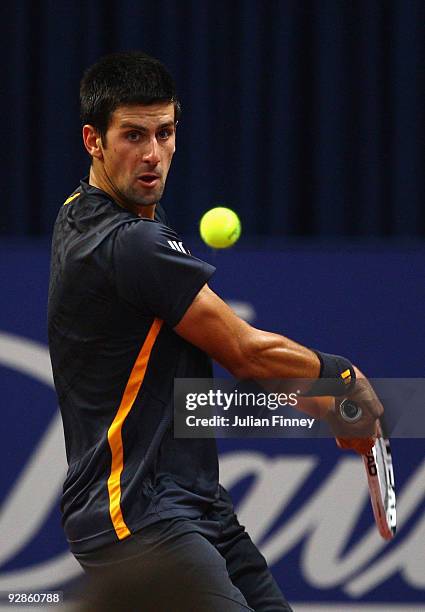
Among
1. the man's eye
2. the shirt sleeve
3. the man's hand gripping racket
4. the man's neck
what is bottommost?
the man's hand gripping racket

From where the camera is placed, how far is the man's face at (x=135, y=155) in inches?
102

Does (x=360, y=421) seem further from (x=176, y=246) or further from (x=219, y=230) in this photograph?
(x=219, y=230)

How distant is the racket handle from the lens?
2.54 metres

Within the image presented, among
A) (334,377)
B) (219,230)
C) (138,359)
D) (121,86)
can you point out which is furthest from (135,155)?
(219,230)

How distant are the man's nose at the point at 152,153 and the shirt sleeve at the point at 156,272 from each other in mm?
199

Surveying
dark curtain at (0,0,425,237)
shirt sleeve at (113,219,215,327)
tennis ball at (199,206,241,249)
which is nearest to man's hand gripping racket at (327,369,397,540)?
shirt sleeve at (113,219,215,327)

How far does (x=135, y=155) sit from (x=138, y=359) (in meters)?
0.45

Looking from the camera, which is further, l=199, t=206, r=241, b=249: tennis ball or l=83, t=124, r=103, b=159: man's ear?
l=199, t=206, r=241, b=249: tennis ball

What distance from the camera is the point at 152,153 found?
2.59m

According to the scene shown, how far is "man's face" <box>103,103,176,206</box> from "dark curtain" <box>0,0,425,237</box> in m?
2.43

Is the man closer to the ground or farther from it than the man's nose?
closer to the ground

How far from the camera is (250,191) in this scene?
505 cm

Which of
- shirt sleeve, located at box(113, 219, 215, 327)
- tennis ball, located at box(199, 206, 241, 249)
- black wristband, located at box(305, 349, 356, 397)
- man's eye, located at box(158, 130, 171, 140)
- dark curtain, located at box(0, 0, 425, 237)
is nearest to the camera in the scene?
shirt sleeve, located at box(113, 219, 215, 327)

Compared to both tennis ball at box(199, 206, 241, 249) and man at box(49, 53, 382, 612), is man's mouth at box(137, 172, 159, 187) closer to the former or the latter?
man at box(49, 53, 382, 612)
